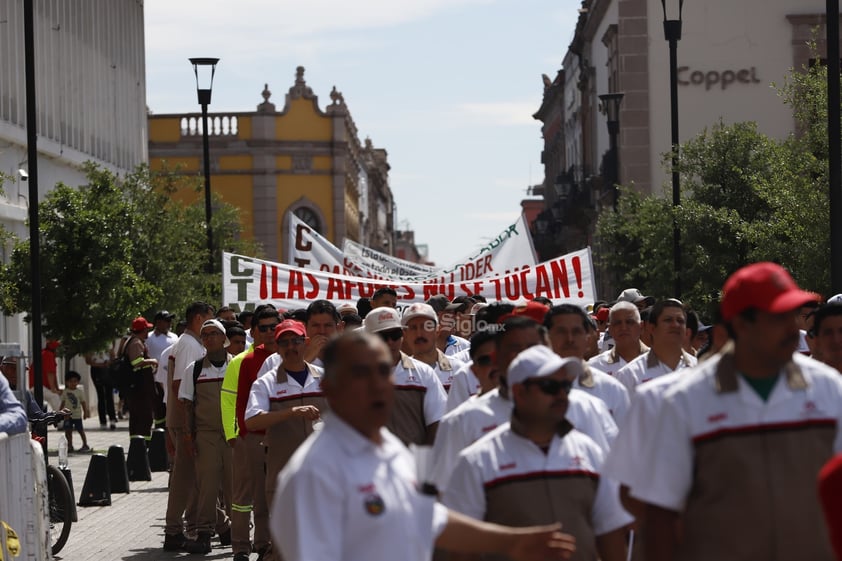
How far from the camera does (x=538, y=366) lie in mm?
6164

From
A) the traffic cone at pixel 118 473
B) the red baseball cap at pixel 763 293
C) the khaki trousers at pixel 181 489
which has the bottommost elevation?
the traffic cone at pixel 118 473

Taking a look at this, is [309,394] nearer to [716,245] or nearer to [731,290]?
[731,290]

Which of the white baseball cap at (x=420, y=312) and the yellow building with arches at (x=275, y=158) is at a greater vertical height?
the yellow building with arches at (x=275, y=158)

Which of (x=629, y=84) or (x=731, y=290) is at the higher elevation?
(x=629, y=84)

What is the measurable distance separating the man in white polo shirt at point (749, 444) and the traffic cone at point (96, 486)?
504 inches

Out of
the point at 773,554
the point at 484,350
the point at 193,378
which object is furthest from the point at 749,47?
the point at 773,554

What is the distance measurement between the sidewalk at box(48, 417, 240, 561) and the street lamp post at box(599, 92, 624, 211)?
16.1 meters

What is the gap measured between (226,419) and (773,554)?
8.28 m

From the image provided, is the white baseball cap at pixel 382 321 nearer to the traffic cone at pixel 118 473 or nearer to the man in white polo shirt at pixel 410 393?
the man in white polo shirt at pixel 410 393

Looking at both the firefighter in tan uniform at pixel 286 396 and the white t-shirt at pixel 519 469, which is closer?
the white t-shirt at pixel 519 469

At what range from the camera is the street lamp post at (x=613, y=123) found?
35.1m

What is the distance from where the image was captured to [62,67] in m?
42.2

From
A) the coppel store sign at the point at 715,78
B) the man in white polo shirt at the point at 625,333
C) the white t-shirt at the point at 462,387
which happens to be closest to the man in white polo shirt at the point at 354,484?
the white t-shirt at the point at 462,387

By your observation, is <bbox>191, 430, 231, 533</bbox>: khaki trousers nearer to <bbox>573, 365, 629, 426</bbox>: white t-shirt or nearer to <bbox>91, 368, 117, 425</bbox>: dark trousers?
<bbox>573, 365, 629, 426</bbox>: white t-shirt
